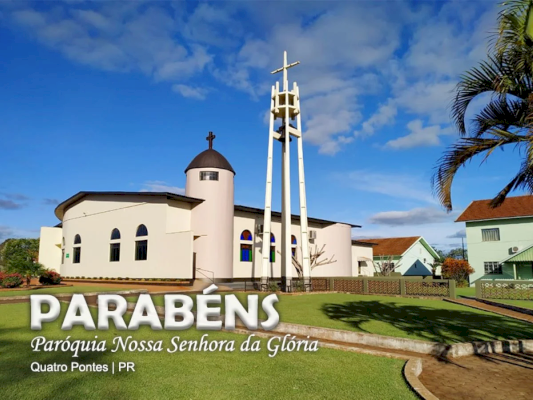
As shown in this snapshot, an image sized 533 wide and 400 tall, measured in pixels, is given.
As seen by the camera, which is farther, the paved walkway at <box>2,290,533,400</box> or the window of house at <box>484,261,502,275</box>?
the window of house at <box>484,261,502,275</box>

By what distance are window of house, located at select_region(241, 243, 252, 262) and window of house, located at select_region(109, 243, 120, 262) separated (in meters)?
8.23

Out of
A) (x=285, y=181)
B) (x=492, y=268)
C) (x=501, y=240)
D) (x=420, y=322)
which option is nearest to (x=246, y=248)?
(x=285, y=181)

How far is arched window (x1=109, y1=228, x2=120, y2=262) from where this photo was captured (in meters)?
27.3

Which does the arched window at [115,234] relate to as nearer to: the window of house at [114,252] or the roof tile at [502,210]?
the window of house at [114,252]

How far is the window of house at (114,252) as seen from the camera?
27.3 metres

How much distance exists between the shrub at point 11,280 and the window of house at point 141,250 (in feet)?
21.0

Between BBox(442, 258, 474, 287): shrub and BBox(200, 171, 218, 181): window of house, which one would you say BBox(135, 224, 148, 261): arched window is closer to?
BBox(200, 171, 218, 181): window of house

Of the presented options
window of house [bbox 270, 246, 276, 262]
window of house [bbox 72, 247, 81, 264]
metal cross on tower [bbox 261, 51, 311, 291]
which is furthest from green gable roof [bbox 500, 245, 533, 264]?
window of house [bbox 72, 247, 81, 264]

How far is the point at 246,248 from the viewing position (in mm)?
28812

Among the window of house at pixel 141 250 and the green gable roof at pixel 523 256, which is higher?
the window of house at pixel 141 250

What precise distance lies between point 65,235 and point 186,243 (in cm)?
1493

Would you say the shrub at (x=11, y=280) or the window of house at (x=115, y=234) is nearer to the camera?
the shrub at (x=11, y=280)

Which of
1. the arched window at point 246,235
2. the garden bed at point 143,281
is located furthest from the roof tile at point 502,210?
the garden bed at point 143,281

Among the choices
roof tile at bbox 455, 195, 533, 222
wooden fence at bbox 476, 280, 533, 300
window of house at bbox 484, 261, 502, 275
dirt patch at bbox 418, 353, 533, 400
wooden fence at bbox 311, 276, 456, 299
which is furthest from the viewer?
window of house at bbox 484, 261, 502, 275
